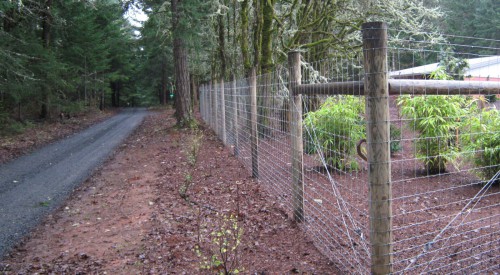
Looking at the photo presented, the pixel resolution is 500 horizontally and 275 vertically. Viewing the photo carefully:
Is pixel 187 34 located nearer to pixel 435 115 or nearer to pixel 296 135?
pixel 435 115

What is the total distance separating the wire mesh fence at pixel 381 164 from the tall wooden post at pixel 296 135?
0.01 m

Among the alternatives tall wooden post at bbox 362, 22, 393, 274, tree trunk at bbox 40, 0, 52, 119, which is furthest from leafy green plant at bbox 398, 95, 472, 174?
tree trunk at bbox 40, 0, 52, 119

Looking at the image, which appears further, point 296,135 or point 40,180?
point 40,180

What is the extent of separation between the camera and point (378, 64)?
273cm

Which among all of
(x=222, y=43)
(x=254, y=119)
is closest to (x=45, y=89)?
(x=222, y=43)

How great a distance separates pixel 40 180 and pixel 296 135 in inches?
252

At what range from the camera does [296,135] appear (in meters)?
4.62

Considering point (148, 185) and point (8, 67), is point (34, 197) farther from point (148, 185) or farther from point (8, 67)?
point (8, 67)

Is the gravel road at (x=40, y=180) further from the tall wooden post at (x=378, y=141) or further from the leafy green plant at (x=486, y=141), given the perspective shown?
the leafy green plant at (x=486, y=141)

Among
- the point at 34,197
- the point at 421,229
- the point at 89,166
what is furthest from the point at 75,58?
the point at 421,229

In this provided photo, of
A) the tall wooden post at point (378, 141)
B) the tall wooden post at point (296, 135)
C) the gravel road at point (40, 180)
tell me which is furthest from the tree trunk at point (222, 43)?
the tall wooden post at point (378, 141)

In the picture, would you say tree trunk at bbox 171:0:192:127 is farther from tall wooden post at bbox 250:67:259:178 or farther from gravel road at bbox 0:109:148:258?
tall wooden post at bbox 250:67:259:178

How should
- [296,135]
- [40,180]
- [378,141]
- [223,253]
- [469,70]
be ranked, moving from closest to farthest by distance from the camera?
1. [378,141]
2. [223,253]
3. [296,135]
4. [40,180]
5. [469,70]

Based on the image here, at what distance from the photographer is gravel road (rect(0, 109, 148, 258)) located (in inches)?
224
